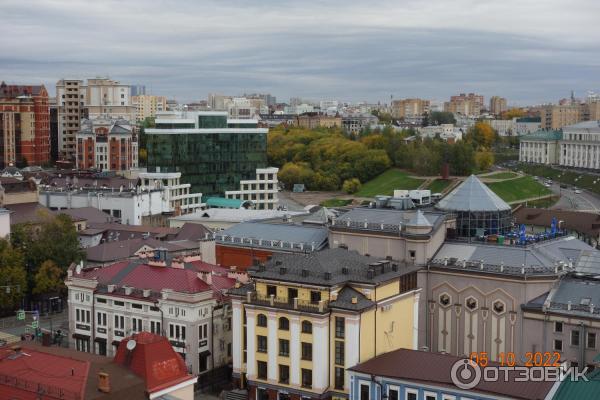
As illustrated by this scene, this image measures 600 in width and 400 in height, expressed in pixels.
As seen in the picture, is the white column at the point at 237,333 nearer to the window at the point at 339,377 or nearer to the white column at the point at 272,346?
the white column at the point at 272,346

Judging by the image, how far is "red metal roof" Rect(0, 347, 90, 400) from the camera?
1079 inches

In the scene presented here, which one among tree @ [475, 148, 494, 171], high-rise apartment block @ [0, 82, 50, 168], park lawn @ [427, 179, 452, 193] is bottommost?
park lawn @ [427, 179, 452, 193]

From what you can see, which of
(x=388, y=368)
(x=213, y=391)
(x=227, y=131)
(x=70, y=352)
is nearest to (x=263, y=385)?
(x=213, y=391)

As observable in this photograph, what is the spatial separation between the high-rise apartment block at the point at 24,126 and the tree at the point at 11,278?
243 feet

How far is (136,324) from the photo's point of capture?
41625 mm

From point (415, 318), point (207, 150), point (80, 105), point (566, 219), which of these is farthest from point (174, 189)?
point (415, 318)

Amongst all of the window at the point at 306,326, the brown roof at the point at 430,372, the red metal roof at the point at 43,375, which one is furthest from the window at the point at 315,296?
the red metal roof at the point at 43,375

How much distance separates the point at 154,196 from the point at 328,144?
66.9 m

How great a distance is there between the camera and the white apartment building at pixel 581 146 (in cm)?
14238

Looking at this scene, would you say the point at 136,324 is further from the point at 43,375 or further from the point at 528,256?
the point at 528,256

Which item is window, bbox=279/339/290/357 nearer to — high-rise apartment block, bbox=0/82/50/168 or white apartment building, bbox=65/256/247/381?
white apartment building, bbox=65/256/247/381

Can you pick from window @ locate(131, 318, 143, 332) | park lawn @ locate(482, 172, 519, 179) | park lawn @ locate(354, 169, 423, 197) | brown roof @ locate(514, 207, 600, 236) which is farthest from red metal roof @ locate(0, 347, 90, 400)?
park lawn @ locate(482, 172, 519, 179)

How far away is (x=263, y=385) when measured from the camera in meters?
36.5

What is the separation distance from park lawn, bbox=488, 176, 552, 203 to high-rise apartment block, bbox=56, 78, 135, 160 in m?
60.7
